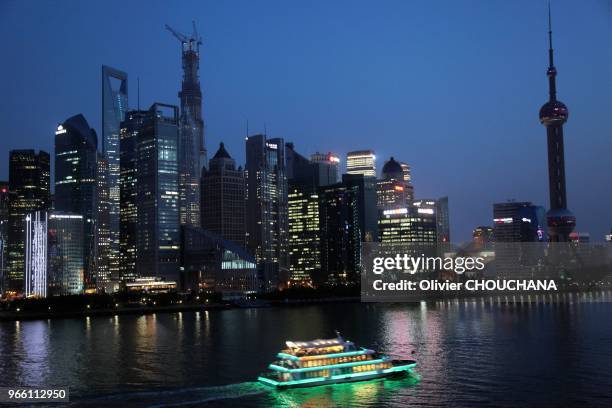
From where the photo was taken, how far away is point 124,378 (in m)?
58.8

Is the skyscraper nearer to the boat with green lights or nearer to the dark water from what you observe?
the dark water

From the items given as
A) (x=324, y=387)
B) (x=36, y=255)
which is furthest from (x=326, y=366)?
(x=36, y=255)

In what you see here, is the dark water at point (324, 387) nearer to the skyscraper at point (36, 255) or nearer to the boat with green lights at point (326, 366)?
the boat with green lights at point (326, 366)

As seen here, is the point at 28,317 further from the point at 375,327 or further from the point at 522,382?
the point at 522,382

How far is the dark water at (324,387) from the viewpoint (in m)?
50.3

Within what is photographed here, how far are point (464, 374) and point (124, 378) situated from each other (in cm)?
2908

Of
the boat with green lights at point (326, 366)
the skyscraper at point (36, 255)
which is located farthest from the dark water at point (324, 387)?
the skyscraper at point (36, 255)

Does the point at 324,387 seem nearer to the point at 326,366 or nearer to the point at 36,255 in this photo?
the point at 326,366

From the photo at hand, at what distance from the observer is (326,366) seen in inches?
2149

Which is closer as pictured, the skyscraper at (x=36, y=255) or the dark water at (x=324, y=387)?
the dark water at (x=324, y=387)

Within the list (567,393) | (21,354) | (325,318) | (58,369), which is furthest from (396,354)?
(325,318)

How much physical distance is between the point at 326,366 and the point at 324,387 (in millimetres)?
1656

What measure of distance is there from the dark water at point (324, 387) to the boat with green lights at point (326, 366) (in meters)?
0.91

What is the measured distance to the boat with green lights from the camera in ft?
175
